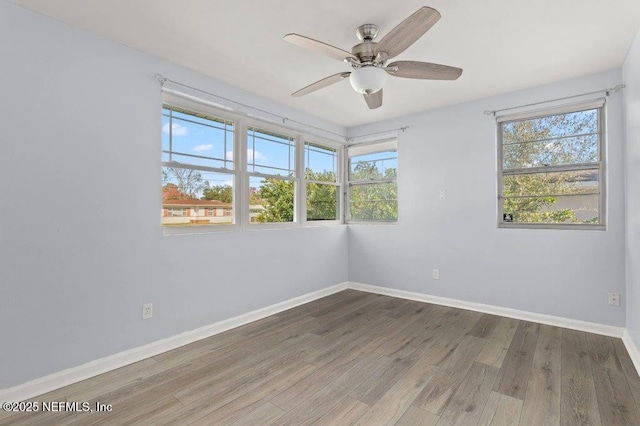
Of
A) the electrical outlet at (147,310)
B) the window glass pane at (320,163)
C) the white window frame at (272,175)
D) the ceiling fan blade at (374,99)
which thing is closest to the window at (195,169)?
the white window frame at (272,175)

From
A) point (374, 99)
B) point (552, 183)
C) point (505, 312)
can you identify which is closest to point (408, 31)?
point (374, 99)

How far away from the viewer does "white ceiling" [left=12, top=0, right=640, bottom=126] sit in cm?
196

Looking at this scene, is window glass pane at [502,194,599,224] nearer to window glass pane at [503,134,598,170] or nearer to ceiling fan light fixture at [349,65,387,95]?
window glass pane at [503,134,598,170]

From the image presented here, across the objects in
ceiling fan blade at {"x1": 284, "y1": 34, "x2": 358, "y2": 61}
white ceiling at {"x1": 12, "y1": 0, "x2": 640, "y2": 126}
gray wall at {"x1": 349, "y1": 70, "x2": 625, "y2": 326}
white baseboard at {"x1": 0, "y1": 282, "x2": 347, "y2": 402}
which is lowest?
white baseboard at {"x1": 0, "y1": 282, "x2": 347, "y2": 402}

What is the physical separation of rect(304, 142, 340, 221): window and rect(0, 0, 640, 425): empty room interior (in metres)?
0.18

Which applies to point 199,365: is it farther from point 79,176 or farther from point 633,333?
point 633,333

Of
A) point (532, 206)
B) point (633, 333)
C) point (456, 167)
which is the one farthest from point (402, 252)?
point (633, 333)

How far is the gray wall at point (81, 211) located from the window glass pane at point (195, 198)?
17 cm

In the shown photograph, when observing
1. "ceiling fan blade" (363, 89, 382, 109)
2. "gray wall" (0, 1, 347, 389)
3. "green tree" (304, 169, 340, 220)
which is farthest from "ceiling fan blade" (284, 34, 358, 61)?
"green tree" (304, 169, 340, 220)

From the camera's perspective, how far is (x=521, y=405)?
73.7 inches

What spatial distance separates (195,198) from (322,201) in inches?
78.5

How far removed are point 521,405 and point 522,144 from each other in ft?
8.71

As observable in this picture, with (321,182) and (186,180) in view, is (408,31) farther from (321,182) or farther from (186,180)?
(321,182)

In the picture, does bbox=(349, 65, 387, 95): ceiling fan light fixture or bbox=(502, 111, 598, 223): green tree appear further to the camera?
bbox=(502, 111, 598, 223): green tree
